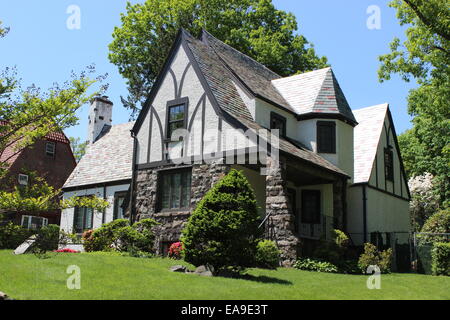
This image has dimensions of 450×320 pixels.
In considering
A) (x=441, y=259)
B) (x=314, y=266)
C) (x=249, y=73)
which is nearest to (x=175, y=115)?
(x=249, y=73)

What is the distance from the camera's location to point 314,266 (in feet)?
51.5

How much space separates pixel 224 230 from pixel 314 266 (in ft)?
15.8

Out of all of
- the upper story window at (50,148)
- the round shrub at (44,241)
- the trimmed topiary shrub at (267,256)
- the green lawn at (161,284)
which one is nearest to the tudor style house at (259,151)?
the trimmed topiary shrub at (267,256)

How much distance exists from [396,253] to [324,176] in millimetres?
5634

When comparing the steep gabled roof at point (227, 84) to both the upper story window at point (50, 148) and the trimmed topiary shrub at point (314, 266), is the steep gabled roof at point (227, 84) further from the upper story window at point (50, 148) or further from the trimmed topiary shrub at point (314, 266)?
the upper story window at point (50, 148)

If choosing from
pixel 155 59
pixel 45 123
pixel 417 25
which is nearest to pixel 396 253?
pixel 417 25

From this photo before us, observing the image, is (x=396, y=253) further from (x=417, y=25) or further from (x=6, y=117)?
(x=6, y=117)

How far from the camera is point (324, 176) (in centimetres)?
1991

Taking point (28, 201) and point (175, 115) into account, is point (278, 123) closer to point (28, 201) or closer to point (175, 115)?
point (175, 115)

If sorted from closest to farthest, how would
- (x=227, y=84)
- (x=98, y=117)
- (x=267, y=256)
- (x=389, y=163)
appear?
(x=267, y=256) < (x=227, y=84) < (x=389, y=163) < (x=98, y=117)

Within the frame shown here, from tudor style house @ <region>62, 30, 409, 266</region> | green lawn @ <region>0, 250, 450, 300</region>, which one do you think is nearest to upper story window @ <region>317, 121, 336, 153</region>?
tudor style house @ <region>62, 30, 409, 266</region>

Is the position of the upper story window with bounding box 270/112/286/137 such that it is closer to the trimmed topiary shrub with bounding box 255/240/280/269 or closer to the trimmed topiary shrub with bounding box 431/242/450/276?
the trimmed topiary shrub with bounding box 255/240/280/269
